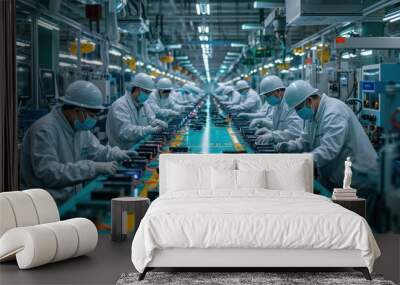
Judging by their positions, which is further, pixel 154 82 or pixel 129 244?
pixel 154 82

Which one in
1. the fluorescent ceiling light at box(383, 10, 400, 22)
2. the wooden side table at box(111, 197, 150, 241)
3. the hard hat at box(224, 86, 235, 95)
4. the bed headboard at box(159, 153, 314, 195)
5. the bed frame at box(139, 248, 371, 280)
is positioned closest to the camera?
the bed frame at box(139, 248, 371, 280)

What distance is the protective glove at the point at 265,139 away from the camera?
7332mm

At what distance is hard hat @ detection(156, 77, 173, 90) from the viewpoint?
24.9ft

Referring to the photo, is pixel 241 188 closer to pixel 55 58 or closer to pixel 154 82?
pixel 154 82

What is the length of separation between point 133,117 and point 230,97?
1.09 meters

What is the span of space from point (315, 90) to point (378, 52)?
0.75 metres

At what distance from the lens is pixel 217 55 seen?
774cm

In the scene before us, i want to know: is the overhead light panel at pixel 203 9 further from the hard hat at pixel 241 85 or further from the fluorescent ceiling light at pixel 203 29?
the hard hat at pixel 241 85

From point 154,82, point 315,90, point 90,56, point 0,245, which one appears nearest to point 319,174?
point 315,90

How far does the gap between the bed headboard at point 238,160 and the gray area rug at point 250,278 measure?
158 cm

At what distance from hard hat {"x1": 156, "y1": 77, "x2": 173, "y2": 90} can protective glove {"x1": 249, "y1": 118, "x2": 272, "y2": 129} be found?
100 centimetres

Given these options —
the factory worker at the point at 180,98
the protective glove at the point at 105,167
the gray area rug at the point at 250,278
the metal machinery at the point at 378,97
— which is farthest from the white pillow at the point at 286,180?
the protective glove at the point at 105,167

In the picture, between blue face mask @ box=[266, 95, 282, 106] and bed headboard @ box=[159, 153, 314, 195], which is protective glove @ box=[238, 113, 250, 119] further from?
bed headboard @ box=[159, 153, 314, 195]

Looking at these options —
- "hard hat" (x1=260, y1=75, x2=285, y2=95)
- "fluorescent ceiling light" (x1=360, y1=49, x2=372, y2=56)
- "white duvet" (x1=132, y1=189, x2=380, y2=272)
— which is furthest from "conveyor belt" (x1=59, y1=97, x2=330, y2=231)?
"white duvet" (x1=132, y1=189, x2=380, y2=272)
